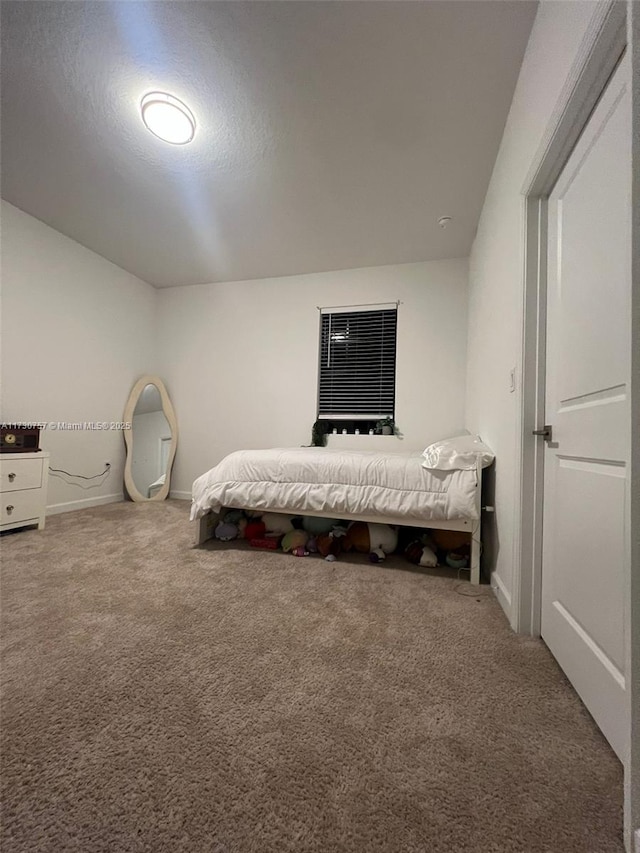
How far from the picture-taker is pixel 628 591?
2.10 ft

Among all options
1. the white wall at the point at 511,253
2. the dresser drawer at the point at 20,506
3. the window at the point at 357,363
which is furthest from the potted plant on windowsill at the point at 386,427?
the dresser drawer at the point at 20,506

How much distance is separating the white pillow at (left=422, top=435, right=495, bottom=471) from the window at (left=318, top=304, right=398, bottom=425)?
1525 millimetres

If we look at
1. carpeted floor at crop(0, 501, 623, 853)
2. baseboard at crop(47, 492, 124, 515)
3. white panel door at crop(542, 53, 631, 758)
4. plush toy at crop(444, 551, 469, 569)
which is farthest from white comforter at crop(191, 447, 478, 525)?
baseboard at crop(47, 492, 124, 515)

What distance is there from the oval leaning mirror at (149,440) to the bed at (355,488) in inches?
70.2

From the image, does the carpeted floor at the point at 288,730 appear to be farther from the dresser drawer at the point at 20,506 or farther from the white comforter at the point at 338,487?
the dresser drawer at the point at 20,506

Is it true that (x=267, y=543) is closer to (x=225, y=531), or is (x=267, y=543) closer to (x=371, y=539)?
(x=225, y=531)

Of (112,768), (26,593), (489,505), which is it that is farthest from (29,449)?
(489,505)

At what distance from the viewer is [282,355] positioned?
3881 mm

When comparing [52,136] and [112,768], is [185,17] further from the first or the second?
[112,768]

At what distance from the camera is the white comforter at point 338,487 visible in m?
1.98

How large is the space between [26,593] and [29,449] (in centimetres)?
151

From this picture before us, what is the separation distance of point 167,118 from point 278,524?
2.63 metres

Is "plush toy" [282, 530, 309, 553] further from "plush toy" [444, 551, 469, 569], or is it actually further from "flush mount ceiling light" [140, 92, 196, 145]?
"flush mount ceiling light" [140, 92, 196, 145]

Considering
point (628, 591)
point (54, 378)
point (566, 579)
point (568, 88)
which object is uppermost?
point (568, 88)
